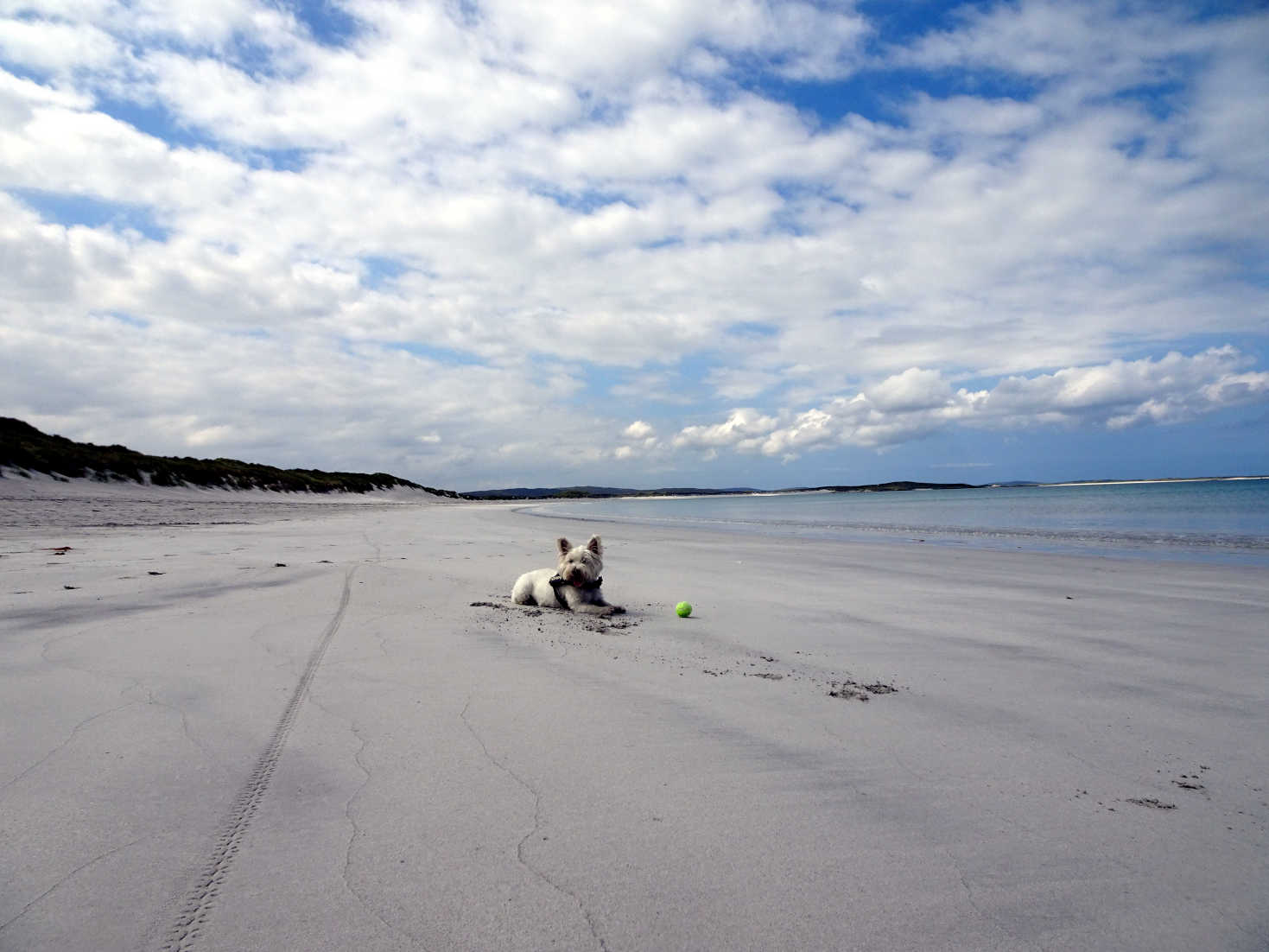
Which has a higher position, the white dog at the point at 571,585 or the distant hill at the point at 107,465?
the distant hill at the point at 107,465

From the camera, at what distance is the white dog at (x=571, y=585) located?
7.12 m

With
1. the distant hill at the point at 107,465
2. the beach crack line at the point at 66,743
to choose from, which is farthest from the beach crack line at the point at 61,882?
the distant hill at the point at 107,465

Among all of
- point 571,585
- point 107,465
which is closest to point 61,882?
point 571,585

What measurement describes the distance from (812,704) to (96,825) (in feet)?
11.2

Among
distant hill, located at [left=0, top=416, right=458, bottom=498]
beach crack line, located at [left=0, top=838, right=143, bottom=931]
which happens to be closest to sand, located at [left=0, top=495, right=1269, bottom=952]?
beach crack line, located at [left=0, top=838, right=143, bottom=931]

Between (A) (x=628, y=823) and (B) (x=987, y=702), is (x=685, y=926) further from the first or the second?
(B) (x=987, y=702)

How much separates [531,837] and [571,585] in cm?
474

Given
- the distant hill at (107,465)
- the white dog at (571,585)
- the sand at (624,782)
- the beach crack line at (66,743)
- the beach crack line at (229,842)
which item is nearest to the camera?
the beach crack line at (229,842)

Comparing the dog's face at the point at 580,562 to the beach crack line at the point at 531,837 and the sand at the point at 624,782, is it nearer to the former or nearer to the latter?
the sand at the point at 624,782

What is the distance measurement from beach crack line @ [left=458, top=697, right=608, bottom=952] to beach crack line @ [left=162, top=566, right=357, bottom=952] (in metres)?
0.92

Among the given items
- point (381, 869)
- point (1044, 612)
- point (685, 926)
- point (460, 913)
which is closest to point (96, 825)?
point (381, 869)

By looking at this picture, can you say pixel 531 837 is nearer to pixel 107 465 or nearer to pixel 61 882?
pixel 61 882

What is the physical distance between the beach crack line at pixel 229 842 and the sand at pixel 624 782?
0.5 inches

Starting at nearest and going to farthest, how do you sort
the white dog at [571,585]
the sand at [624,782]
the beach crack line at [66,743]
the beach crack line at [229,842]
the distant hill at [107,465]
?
the beach crack line at [229,842] → the sand at [624,782] → the beach crack line at [66,743] → the white dog at [571,585] → the distant hill at [107,465]
